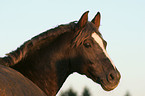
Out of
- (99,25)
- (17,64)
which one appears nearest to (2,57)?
(17,64)

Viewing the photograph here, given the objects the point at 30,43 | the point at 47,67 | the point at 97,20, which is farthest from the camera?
the point at 97,20

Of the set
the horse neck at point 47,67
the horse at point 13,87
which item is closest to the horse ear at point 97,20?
the horse neck at point 47,67

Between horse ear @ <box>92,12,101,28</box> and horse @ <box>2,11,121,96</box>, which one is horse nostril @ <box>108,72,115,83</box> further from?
horse ear @ <box>92,12,101,28</box>

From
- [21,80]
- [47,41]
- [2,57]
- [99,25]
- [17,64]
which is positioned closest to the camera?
[21,80]

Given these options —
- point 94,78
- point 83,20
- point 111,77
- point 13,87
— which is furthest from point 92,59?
point 13,87

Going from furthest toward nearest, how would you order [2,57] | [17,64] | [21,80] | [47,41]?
[47,41], [17,64], [2,57], [21,80]

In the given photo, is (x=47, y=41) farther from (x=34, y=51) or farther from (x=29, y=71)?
(x=29, y=71)

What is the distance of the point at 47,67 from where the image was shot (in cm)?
455

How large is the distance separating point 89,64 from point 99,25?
1240 mm

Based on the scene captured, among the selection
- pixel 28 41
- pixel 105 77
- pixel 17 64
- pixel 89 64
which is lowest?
pixel 105 77

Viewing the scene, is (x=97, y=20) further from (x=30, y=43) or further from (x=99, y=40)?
(x=30, y=43)

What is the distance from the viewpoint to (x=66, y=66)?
188 inches

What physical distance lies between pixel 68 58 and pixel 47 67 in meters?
0.47

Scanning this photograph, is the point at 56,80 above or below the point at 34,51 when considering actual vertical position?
below
